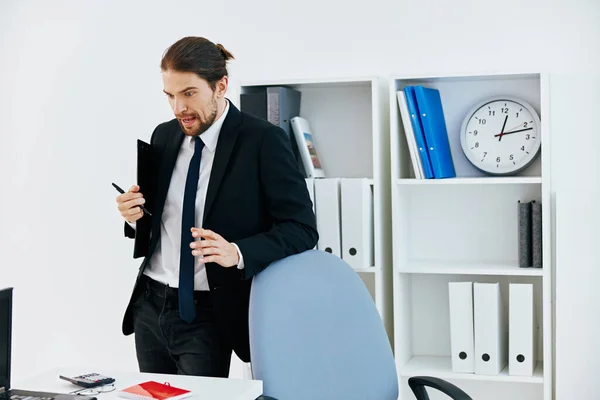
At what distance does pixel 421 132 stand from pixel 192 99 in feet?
3.82

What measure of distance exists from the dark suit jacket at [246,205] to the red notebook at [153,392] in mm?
450

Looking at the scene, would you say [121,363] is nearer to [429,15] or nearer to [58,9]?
[58,9]

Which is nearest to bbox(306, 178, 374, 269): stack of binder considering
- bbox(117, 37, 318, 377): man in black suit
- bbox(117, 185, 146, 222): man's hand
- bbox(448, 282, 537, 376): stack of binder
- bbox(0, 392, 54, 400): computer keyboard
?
bbox(448, 282, 537, 376): stack of binder

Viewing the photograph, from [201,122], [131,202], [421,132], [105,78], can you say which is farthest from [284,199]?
[105,78]

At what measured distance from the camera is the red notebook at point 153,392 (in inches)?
68.8

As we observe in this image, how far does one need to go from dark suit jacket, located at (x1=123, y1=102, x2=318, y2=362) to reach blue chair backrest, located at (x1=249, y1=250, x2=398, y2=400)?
98 mm

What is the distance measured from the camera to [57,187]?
399 cm

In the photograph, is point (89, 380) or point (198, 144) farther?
point (198, 144)

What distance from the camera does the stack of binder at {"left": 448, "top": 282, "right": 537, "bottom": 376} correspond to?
3.04 m

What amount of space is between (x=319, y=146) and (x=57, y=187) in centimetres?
143

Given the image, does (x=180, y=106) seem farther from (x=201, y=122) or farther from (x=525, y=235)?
(x=525, y=235)

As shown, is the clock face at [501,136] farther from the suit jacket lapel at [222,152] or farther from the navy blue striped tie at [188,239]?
the navy blue striped tie at [188,239]

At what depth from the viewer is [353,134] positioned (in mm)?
3445

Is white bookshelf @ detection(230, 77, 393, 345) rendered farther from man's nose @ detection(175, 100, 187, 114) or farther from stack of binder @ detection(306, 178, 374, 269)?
man's nose @ detection(175, 100, 187, 114)
